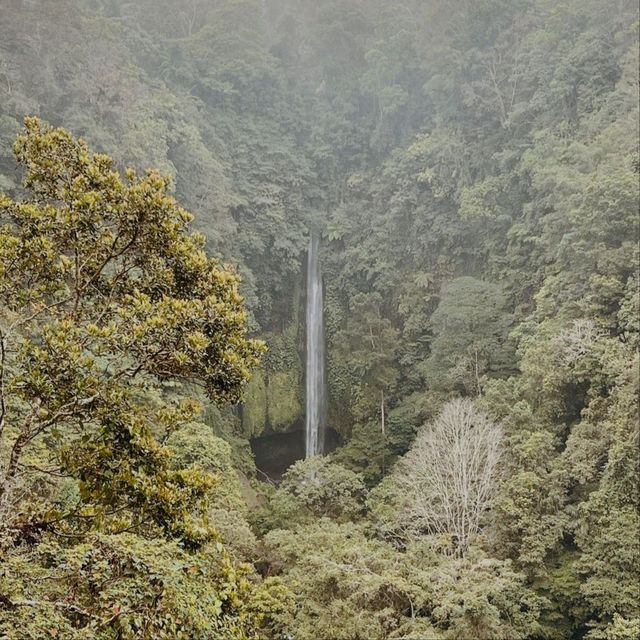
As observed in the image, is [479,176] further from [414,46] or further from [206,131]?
[206,131]

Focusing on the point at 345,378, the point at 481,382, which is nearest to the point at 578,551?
the point at 481,382

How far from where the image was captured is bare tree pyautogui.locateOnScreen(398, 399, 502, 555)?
12.1m

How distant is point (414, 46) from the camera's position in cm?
2498

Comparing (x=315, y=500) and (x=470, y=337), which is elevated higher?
(x=470, y=337)

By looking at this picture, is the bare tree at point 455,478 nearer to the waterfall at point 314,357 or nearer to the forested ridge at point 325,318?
the forested ridge at point 325,318

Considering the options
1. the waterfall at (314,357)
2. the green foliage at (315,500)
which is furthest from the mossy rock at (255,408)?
the green foliage at (315,500)

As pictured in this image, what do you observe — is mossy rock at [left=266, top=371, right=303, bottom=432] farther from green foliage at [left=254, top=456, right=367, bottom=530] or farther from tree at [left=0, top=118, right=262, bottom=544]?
tree at [left=0, top=118, right=262, bottom=544]

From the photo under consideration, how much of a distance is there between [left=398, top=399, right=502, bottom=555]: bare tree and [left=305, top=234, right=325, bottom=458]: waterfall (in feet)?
29.3

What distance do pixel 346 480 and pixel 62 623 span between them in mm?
12742

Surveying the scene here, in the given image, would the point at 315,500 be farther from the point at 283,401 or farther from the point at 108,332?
the point at 108,332

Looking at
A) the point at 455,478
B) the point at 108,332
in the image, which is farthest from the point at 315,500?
the point at 108,332

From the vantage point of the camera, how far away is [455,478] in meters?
12.5

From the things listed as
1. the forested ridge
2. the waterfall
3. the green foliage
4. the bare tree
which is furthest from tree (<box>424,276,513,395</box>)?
the waterfall

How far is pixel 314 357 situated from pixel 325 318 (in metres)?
1.94
